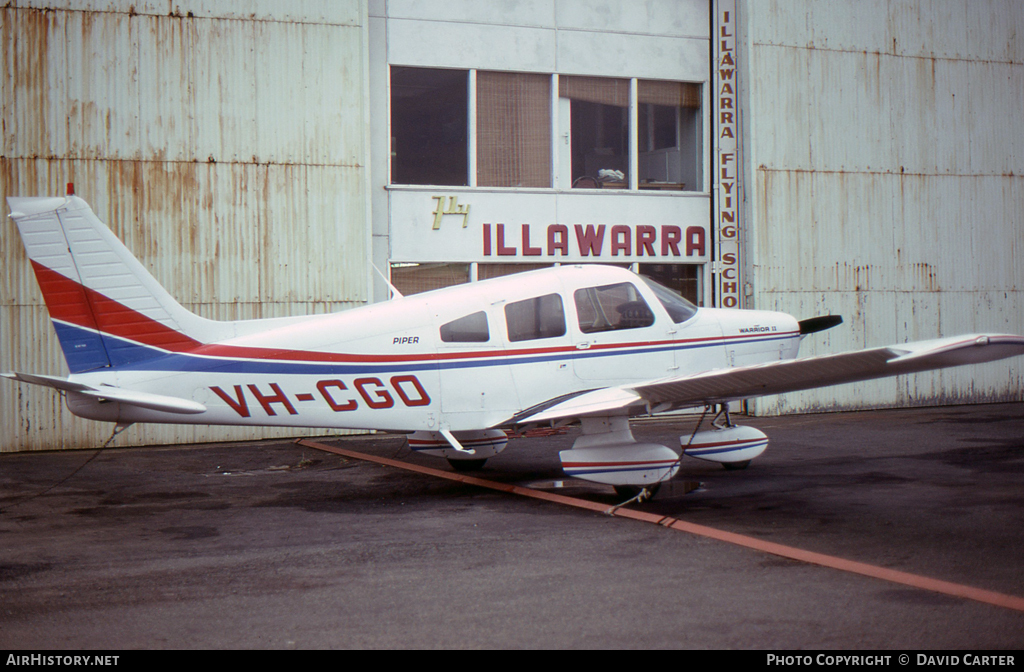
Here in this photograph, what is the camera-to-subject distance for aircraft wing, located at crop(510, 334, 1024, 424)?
6.26 m

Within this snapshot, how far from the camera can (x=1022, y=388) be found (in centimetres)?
1744

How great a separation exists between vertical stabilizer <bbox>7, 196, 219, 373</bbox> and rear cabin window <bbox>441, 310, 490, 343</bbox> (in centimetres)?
252

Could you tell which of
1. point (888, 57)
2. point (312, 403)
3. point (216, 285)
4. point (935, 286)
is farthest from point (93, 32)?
point (935, 286)

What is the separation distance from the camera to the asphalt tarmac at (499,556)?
16.1 ft

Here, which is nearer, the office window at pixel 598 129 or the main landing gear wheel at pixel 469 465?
the main landing gear wheel at pixel 469 465

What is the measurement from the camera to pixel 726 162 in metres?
16.4

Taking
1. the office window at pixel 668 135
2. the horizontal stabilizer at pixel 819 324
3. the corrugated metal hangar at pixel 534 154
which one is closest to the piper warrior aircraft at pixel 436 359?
the horizontal stabilizer at pixel 819 324

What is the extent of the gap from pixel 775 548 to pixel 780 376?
58.9 inches

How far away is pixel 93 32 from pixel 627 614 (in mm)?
12364

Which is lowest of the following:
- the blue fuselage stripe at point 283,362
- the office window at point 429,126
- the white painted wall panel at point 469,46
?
the blue fuselage stripe at point 283,362

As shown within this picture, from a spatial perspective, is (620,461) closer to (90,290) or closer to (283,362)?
(283,362)

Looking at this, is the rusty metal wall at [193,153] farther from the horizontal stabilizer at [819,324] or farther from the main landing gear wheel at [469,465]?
the horizontal stabilizer at [819,324]

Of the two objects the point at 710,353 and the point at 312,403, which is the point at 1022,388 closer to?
the point at 710,353

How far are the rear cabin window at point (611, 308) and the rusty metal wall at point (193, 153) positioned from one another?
19.1 feet
